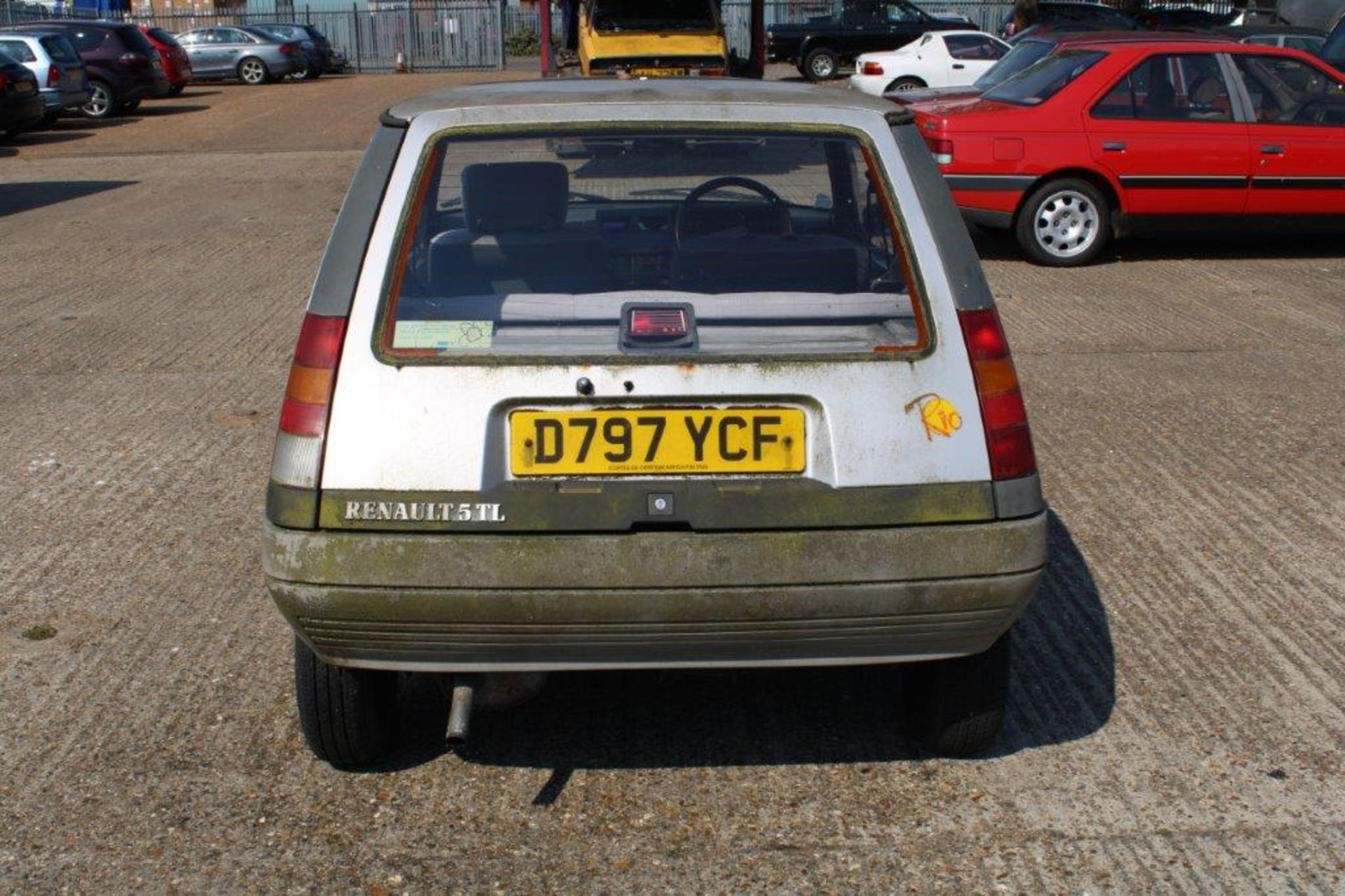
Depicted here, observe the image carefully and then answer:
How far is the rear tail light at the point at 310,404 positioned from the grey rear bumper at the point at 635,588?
0.13 metres

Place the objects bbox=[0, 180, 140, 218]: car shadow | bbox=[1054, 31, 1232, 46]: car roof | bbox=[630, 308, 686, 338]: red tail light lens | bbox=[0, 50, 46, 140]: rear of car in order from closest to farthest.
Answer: bbox=[630, 308, 686, 338]: red tail light lens → bbox=[1054, 31, 1232, 46]: car roof → bbox=[0, 180, 140, 218]: car shadow → bbox=[0, 50, 46, 140]: rear of car

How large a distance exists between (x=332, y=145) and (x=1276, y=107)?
12836 millimetres

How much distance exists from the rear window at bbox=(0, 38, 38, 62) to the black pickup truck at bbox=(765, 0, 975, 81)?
1478cm

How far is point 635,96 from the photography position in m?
3.47

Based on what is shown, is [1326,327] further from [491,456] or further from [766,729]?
[491,456]

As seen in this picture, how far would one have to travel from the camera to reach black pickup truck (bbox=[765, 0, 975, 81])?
31.1 m

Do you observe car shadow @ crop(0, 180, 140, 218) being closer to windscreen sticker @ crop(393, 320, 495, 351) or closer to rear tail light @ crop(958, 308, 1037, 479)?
windscreen sticker @ crop(393, 320, 495, 351)

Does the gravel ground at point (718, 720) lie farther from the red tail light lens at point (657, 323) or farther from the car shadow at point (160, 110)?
the car shadow at point (160, 110)

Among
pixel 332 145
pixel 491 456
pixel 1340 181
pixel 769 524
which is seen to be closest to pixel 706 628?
pixel 769 524

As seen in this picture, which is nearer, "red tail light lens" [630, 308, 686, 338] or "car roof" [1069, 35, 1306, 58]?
"red tail light lens" [630, 308, 686, 338]

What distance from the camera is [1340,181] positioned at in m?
10.7

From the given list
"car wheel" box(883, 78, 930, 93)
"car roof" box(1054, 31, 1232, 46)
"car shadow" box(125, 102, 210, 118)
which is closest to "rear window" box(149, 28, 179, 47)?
"car shadow" box(125, 102, 210, 118)

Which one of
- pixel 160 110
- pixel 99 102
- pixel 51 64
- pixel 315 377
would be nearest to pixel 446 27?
pixel 160 110

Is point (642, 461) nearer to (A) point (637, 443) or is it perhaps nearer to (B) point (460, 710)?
(A) point (637, 443)
